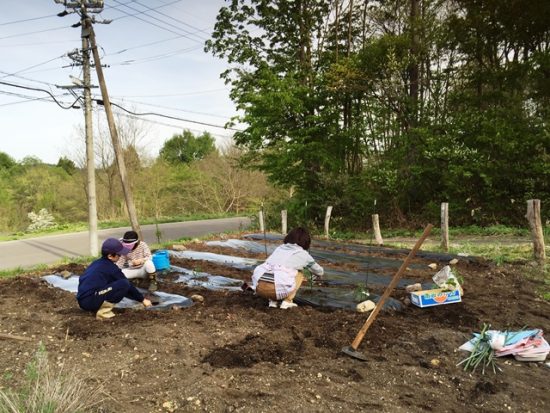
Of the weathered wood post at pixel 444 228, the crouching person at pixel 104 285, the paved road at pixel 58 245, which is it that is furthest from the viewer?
the paved road at pixel 58 245

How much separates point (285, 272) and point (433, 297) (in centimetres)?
159

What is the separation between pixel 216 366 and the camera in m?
3.05

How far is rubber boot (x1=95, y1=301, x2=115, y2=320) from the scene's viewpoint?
4.20 metres

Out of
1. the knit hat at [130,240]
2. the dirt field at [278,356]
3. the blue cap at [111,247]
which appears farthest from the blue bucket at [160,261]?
the blue cap at [111,247]

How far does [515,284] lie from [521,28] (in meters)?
9.59

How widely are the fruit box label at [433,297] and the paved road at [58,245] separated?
8915 mm

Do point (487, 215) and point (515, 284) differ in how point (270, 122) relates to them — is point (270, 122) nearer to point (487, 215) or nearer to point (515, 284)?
point (487, 215)

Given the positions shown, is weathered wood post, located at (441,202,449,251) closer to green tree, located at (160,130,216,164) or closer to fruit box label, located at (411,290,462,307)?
fruit box label, located at (411,290,462,307)

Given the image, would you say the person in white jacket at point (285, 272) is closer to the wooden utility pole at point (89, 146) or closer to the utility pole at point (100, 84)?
the utility pole at point (100, 84)

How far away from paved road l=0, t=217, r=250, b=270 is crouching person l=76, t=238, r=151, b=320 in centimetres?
669

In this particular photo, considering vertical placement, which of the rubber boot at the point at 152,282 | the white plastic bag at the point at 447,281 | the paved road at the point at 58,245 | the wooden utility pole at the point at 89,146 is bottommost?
the paved road at the point at 58,245

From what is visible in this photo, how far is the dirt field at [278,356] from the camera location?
2.59 meters

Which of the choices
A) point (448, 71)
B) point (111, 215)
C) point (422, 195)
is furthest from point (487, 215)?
point (111, 215)

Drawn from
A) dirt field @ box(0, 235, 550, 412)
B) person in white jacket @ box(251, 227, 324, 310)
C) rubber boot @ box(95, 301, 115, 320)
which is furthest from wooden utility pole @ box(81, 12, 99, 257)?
person in white jacket @ box(251, 227, 324, 310)
